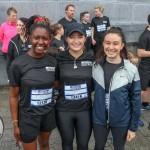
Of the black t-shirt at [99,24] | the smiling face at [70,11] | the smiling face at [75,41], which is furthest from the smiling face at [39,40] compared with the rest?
the black t-shirt at [99,24]

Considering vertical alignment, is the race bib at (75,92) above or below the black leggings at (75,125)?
above

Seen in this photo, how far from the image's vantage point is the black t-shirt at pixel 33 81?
9.40ft

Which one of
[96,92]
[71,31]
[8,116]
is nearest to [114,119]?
[96,92]

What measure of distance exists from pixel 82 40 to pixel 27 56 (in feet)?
1.96

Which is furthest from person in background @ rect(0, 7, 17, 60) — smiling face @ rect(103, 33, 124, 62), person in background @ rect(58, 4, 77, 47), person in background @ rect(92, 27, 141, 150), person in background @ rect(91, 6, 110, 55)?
smiling face @ rect(103, 33, 124, 62)

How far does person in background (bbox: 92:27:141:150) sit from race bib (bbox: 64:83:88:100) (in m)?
0.12

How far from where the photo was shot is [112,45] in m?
3.01

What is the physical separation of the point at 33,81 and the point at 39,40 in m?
0.40

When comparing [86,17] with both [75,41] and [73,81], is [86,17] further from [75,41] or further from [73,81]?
[73,81]

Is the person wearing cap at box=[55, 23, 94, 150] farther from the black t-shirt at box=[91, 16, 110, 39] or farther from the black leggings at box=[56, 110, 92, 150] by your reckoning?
the black t-shirt at box=[91, 16, 110, 39]

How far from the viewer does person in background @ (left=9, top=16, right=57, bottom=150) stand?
287 centimetres

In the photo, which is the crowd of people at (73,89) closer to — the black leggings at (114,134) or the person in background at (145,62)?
the black leggings at (114,134)

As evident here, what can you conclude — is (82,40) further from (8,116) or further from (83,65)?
(8,116)

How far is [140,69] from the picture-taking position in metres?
5.27
